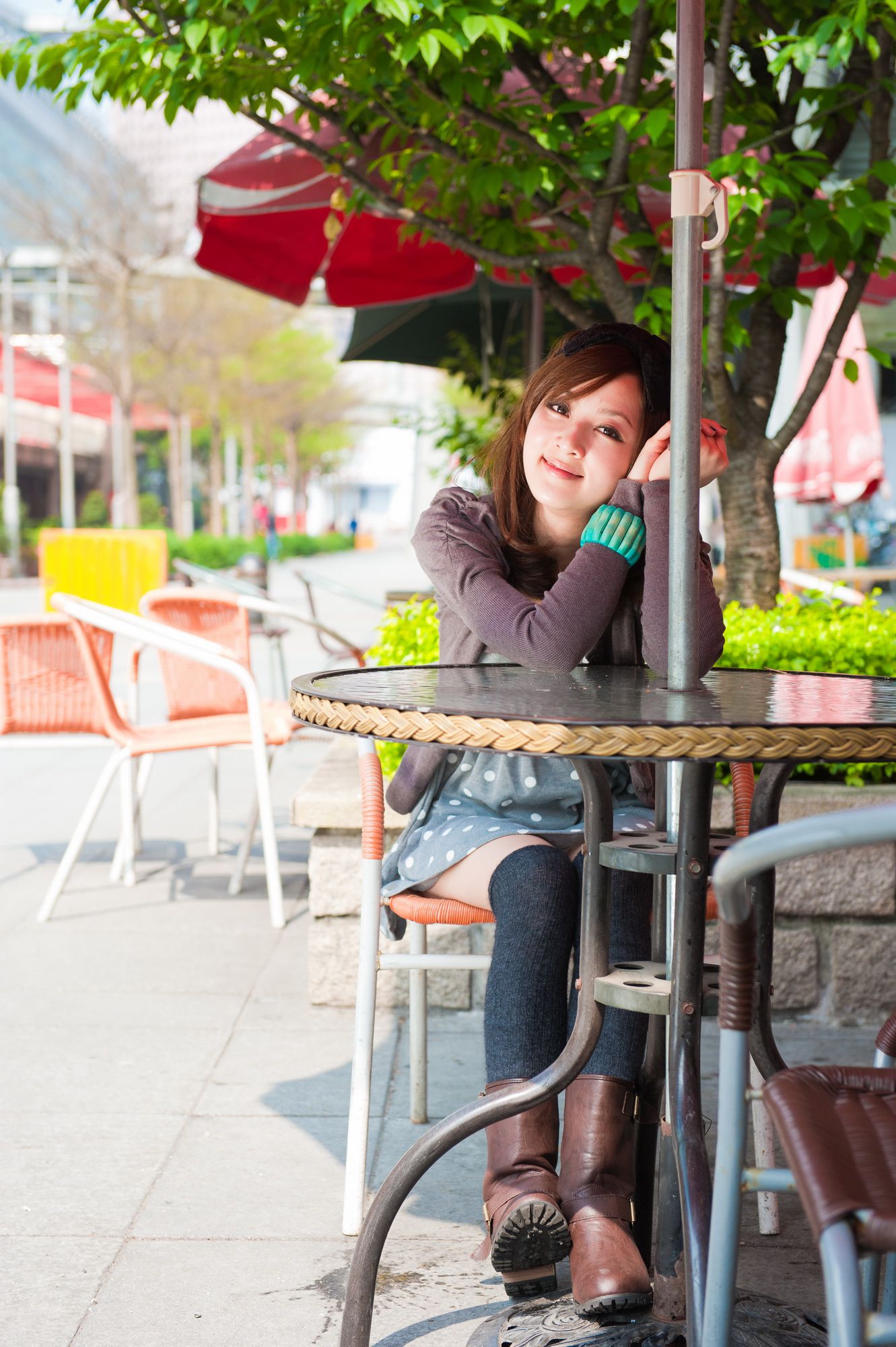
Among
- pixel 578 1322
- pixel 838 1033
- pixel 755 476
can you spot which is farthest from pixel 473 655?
pixel 755 476

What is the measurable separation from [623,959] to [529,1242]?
16.4 inches

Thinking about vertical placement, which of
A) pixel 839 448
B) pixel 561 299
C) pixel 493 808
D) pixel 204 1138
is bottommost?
pixel 204 1138

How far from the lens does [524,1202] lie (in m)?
1.82

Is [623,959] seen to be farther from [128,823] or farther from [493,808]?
[128,823]

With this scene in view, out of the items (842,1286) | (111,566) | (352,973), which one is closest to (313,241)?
(111,566)

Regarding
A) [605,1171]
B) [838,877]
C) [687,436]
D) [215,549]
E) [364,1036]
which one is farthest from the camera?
[215,549]

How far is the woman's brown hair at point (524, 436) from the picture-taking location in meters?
2.32

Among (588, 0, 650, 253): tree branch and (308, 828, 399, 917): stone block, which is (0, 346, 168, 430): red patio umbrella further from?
(308, 828, 399, 917): stone block

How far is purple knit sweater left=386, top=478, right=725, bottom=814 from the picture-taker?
2.06 m

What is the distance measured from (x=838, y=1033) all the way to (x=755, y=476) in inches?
68.1

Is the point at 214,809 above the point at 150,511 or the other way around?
the other way around

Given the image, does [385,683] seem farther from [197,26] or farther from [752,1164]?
[197,26]

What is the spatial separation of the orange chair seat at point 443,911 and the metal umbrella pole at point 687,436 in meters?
0.45

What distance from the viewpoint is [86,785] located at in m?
6.66
